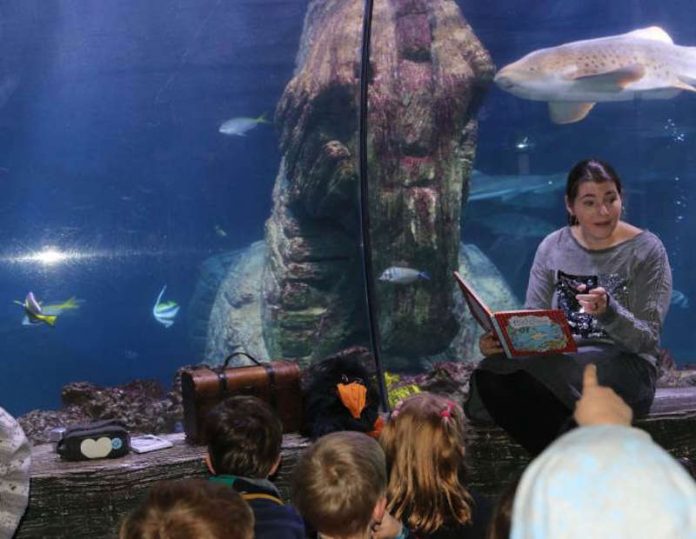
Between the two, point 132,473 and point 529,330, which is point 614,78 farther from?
point 132,473

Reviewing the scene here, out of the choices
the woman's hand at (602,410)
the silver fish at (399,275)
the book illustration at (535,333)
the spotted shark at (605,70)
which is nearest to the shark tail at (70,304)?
the silver fish at (399,275)

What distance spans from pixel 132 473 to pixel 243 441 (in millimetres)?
1117

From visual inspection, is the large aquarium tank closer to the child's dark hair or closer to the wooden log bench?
the wooden log bench

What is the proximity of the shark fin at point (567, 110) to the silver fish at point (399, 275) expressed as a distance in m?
1.71

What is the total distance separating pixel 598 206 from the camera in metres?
3.52

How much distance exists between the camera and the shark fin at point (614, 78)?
5.86 metres

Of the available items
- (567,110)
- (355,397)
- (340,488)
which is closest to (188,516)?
(340,488)

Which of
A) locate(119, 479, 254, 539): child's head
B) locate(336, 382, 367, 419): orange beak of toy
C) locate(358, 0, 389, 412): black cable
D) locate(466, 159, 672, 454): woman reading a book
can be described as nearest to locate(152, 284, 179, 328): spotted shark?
locate(358, 0, 389, 412): black cable

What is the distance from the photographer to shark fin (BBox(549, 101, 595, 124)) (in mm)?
6452

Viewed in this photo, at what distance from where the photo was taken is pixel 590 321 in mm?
3586

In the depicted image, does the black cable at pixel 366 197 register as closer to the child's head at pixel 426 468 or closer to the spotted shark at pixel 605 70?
the spotted shark at pixel 605 70

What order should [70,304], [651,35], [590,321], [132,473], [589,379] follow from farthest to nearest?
[70,304] < [651,35] < [590,321] < [132,473] < [589,379]

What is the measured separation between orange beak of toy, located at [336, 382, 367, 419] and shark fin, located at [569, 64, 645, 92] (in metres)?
3.48

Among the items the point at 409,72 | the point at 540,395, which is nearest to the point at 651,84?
the point at 409,72
